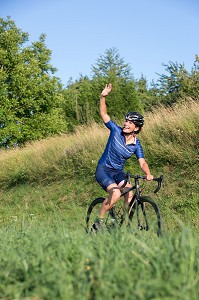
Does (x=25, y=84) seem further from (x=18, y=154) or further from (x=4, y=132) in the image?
(x=18, y=154)

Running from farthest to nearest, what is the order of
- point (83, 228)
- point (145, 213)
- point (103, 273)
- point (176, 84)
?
point (176, 84)
point (145, 213)
point (83, 228)
point (103, 273)

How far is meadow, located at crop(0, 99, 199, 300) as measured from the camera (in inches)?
97.1

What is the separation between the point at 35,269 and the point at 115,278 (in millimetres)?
525

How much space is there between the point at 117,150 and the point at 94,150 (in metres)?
7.20

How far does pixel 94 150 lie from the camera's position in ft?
46.7

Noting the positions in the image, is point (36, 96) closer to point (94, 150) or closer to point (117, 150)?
point (94, 150)

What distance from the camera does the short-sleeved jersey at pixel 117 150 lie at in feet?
23.1

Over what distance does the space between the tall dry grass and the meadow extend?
1.2 inches

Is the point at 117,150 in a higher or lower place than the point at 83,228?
higher

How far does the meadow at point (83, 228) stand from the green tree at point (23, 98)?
14.4m

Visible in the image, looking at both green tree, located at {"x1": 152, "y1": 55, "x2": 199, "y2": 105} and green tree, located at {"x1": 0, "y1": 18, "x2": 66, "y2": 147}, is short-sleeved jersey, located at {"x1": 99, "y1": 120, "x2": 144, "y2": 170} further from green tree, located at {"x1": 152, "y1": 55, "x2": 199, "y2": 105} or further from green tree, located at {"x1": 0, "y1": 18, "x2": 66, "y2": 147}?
green tree, located at {"x1": 0, "y1": 18, "x2": 66, "y2": 147}

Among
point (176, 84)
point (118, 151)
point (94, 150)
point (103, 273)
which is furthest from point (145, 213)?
point (176, 84)

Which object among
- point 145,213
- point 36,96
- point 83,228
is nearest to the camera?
point 83,228

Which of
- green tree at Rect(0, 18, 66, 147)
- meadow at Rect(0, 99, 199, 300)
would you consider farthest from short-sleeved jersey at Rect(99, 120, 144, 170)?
green tree at Rect(0, 18, 66, 147)
